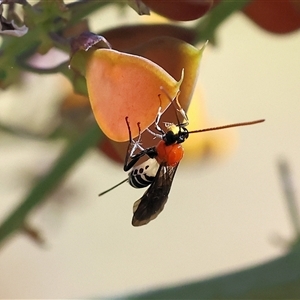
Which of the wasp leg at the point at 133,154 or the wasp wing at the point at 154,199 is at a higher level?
the wasp leg at the point at 133,154

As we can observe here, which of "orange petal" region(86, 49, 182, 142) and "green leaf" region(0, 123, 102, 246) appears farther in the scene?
"green leaf" region(0, 123, 102, 246)

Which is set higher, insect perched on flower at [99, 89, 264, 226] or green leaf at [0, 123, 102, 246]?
insect perched on flower at [99, 89, 264, 226]

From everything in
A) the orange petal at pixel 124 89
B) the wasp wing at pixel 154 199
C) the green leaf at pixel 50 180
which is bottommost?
the green leaf at pixel 50 180

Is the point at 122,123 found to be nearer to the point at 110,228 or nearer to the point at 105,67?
the point at 105,67

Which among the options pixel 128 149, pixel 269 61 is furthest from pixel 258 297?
pixel 269 61

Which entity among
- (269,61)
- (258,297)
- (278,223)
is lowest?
(278,223)
